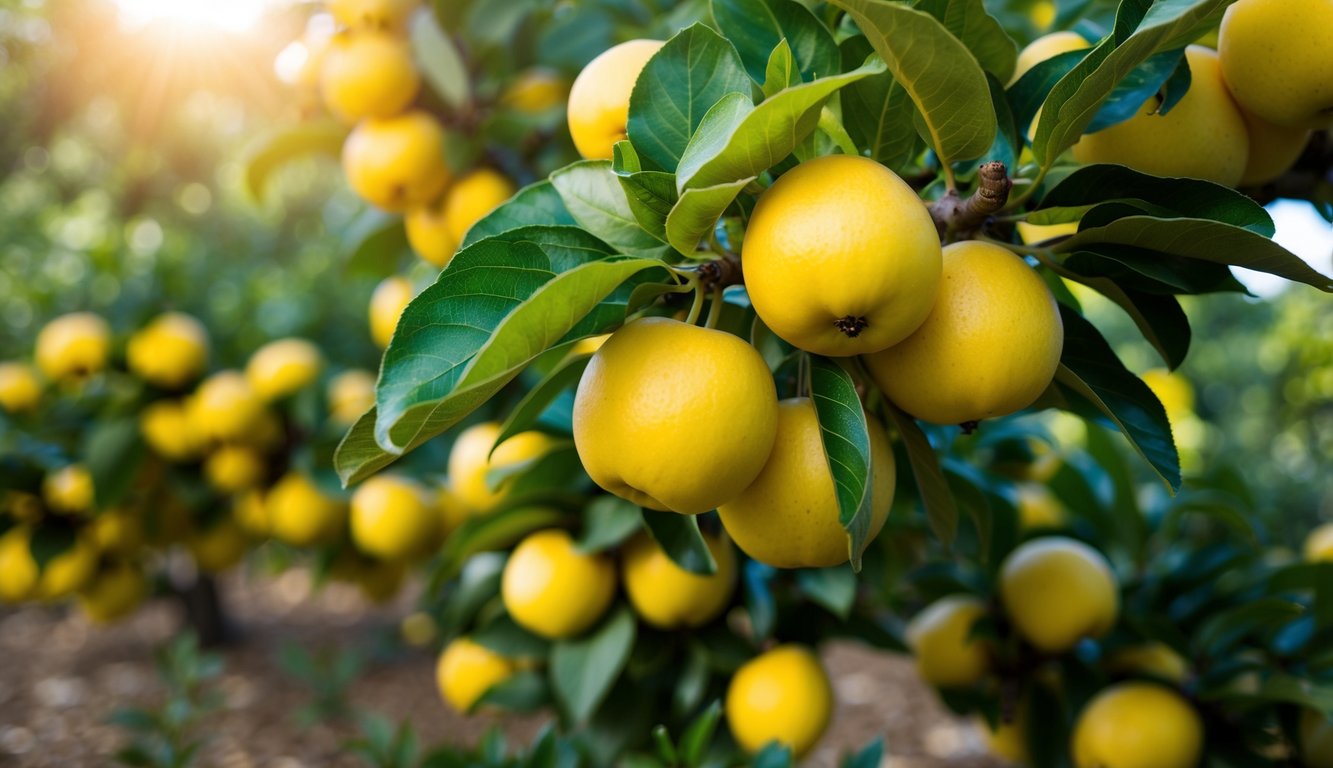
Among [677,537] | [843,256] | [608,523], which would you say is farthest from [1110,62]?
[608,523]

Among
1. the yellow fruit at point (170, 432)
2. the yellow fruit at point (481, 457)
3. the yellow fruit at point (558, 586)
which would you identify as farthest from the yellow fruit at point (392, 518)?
the yellow fruit at point (558, 586)

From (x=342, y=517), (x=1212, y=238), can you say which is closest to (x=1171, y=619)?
(x=1212, y=238)

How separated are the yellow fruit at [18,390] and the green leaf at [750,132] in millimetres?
1906

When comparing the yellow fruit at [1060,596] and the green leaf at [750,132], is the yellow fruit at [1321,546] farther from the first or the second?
the green leaf at [750,132]

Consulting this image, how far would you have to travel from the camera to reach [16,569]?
167 centimetres

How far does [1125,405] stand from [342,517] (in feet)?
4.65

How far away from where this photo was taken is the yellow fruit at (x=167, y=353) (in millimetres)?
1650

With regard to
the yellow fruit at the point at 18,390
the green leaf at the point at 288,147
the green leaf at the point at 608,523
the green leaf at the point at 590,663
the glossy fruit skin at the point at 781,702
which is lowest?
the glossy fruit skin at the point at 781,702

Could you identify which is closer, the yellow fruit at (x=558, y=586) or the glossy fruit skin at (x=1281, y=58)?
the glossy fruit skin at (x=1281, y=58)

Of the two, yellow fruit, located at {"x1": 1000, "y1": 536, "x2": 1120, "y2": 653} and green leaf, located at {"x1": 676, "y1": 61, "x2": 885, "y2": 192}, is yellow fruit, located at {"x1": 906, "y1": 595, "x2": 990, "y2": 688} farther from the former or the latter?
green leaf, located at {"x1": 676, "y1": 61, "x2": 885, "y2": 192}

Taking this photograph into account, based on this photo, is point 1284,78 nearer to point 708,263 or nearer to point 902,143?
point 902,143

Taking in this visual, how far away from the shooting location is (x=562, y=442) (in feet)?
3.72

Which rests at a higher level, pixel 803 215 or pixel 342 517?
pixel 803 215

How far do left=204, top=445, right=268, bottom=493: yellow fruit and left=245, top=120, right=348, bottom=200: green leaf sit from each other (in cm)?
52
